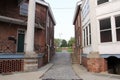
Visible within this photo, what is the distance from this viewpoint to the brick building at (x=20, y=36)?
553 inches

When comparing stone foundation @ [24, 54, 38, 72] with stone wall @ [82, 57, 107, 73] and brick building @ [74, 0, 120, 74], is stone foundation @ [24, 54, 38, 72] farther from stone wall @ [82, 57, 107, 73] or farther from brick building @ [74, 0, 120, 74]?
stone wall @ [82, 57, 107, 73]

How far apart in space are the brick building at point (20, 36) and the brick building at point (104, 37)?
5.01m

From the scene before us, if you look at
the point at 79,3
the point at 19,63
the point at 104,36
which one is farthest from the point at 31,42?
the point at 79,3

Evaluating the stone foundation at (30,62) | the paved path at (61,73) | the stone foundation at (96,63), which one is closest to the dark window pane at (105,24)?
the stone foundation at (96,63)

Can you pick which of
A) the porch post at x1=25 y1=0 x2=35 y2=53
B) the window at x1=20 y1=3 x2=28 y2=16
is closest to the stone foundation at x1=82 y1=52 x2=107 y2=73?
the porch post at x1=25 y1=0 x2=35 y2=53

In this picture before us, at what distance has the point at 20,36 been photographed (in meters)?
18.5

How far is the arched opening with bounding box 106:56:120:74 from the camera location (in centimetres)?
1429

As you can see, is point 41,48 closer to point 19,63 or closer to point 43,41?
point 43,41

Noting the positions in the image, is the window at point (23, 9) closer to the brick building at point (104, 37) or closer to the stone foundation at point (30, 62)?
the stone foundation at point (30, 62)

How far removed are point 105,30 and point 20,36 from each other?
8.81 meters

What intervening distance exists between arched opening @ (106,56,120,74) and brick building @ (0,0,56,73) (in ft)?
19.9

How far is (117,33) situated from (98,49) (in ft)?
6.52

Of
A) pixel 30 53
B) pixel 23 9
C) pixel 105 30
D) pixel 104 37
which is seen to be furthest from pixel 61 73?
pixel 23 9

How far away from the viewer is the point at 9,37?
663 inches
